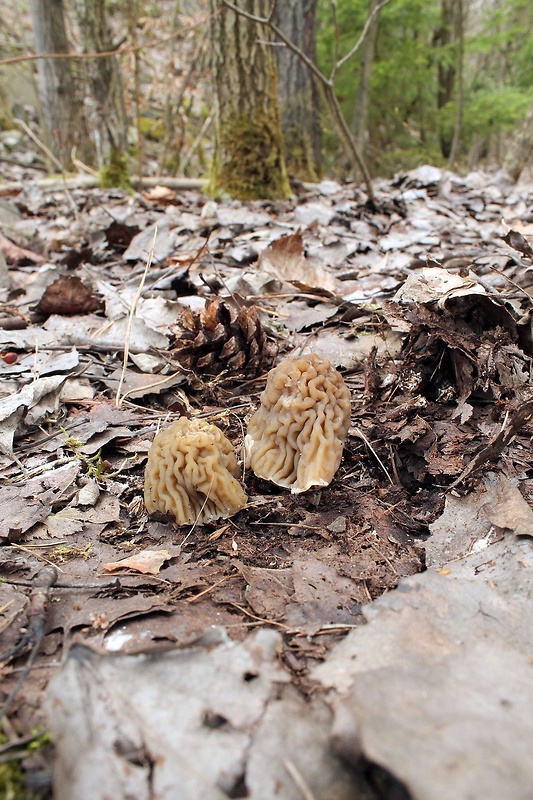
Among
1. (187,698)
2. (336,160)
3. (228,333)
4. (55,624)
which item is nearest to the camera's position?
(187,698)

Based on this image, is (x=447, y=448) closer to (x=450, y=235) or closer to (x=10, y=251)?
(x=450, y=235)

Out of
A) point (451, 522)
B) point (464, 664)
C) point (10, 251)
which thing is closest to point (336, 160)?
point (10, 251)

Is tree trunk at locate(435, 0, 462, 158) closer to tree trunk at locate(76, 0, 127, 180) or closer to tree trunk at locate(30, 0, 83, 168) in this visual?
tree trunk at locate(76, 0, 127, 180)

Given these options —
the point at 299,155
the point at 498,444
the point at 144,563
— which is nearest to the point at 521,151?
the point at 299,155

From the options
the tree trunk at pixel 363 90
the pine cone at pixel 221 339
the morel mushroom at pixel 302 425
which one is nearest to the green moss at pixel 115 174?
the tree trunk at pixel 363 90

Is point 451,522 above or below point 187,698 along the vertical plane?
below

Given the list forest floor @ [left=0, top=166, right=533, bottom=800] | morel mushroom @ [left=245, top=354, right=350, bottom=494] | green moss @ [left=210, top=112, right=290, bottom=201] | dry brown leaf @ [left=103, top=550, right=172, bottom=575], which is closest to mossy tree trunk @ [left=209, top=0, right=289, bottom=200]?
green moss @ [left=210, top=112, right=290, bottom=201]
